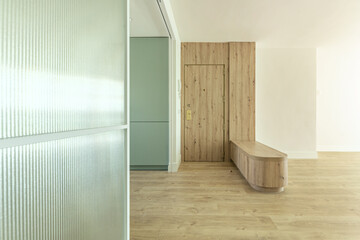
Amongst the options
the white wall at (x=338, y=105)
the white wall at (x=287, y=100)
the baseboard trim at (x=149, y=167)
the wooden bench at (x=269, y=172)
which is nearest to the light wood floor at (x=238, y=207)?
the wooden bench at (x=269, y=172)

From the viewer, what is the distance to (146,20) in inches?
132

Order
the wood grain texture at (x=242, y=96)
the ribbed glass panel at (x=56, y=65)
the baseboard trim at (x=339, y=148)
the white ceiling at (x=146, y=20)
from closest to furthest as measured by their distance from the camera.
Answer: the ribbed glass panel at (x=56, y=65), the white ceiling at (x=146, y=20), the wood grain texture at (x=242, y=96), the baseboard trim at (x=339, y=148)

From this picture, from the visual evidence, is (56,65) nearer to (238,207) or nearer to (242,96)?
(238,207)

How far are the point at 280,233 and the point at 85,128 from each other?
5.97ft

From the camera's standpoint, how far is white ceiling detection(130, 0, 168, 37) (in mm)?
2840

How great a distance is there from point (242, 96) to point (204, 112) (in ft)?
2.84

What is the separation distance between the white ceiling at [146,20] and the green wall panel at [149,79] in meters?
0.20

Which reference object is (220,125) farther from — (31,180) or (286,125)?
(31,180)

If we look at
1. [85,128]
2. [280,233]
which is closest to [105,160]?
[85,128]

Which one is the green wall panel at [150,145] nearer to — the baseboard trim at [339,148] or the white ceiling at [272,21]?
the white ceiling at [272,21]

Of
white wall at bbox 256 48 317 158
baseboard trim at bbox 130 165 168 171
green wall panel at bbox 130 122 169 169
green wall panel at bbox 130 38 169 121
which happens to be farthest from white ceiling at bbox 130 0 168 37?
white wall at bbox 256 48 317 158

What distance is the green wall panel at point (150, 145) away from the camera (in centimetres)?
412

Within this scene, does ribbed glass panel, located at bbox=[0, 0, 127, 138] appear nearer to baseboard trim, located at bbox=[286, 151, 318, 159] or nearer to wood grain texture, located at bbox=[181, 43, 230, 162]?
wood grain texture, located at bbox=[181, 43, 230, 162]

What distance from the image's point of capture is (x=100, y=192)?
1.06 meters
